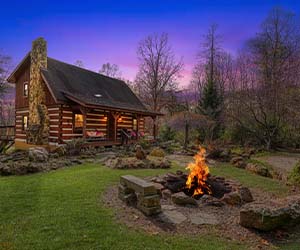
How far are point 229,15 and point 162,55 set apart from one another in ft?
46.9

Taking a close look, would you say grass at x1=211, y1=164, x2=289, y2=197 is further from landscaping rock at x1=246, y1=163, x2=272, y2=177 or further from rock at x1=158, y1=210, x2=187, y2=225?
rock at x1=158, y1=210, x2=187, y2=225

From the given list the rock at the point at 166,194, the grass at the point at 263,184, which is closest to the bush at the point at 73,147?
the grass at the point at 263,184

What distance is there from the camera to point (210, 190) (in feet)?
20.4

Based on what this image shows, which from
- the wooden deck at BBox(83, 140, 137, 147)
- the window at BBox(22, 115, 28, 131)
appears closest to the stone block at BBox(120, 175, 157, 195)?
the wooden deck at BBox(83, 140, 137, 147)

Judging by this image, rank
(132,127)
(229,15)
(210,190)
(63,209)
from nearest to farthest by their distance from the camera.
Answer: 1. (63,209)
2. (210,190)
3. (229,15)
4. (132,127)

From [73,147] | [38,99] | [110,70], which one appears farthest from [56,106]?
[110,70]

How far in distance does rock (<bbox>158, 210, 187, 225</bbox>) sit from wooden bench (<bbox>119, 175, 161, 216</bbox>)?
14cm

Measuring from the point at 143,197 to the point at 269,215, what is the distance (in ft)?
7.19

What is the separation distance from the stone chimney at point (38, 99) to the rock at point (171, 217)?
1356cm

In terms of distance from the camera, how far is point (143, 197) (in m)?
4.42

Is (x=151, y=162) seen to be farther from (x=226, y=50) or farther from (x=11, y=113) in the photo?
(x=11, y=113)

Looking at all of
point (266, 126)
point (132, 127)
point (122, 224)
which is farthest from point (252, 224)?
point (132, 127)

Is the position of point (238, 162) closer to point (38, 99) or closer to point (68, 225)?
point (68, 225)

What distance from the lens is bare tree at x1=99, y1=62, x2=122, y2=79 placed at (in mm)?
35906
